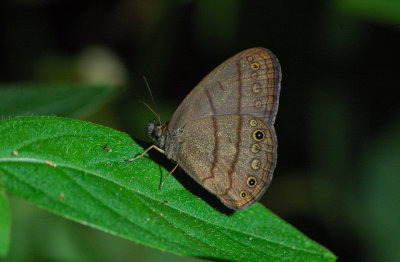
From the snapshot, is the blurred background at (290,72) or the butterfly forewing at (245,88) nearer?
the butterfly forewing at (245,88)

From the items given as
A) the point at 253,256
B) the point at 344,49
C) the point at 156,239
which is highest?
the point at 344,49

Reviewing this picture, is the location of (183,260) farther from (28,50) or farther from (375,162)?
(28,50)

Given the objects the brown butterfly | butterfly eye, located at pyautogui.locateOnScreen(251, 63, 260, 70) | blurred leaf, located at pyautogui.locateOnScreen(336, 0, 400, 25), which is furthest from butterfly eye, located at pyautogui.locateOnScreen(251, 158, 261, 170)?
blurred leaf, located at pyautogui.locateOnScreen(336, 0, 400, 25)

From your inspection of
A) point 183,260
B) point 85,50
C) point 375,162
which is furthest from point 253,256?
point 85,50

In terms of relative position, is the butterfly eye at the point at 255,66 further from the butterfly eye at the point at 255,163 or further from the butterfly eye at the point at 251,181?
the butterfly eye at the point at 251,181

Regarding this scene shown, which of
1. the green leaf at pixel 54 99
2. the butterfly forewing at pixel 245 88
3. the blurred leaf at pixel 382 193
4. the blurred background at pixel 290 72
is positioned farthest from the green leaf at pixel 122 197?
the blurred leaf at pixel 382 193

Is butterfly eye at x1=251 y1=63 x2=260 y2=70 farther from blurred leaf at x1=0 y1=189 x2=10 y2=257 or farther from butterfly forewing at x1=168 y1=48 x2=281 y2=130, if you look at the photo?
blurred leaf at x1=0 y1=189 x2=10 y2=257

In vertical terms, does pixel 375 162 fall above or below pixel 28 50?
below

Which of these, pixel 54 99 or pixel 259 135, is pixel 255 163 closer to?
pixel 259 135
